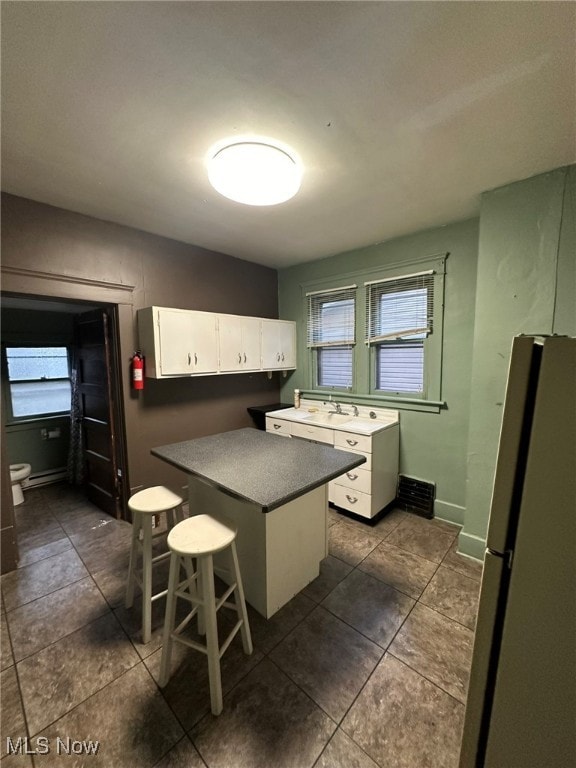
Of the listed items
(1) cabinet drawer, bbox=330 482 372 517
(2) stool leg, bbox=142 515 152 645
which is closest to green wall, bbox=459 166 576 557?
(1) cabinet drawer, bbox=330 482 372 517

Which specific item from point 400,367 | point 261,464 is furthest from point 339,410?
point 261,464

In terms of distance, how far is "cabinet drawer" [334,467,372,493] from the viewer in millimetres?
2609

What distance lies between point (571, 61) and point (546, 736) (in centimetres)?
209

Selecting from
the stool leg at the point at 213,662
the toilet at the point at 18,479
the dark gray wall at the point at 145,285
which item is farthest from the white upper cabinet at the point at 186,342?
the toilet at the point at 18,479

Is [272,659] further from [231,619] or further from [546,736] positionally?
[546,736]

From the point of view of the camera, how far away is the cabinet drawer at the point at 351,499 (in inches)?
104

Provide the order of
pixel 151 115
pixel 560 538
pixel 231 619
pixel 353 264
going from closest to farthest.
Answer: pixel 560 538 < pixel 151 115 < pixel 231 619 < pixel 353 264

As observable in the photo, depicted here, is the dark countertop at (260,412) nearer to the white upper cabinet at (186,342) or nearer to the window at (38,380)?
the white upper cabinet at (186,342)

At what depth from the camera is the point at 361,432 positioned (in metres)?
2.61

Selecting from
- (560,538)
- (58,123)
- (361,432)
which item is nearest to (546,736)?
(560,538)

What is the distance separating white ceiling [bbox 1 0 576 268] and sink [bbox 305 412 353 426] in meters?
2.06

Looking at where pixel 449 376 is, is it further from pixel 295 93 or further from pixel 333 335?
pixel 295 93

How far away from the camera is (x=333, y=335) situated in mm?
3498

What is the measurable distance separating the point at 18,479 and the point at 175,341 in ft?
7.47
